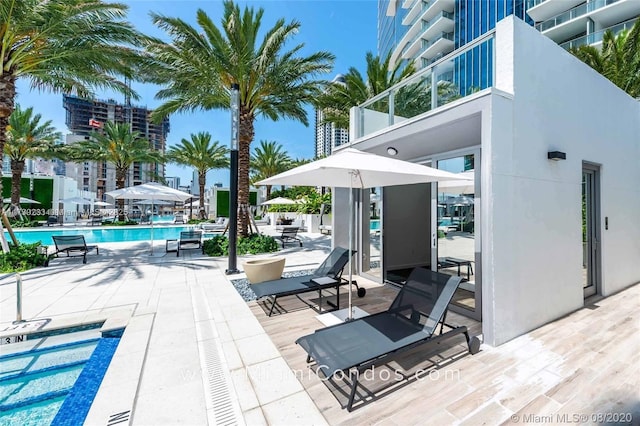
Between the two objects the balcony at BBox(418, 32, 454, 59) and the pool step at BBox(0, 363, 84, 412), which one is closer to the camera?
the pool step at BBox(0, 363, 84, 412)

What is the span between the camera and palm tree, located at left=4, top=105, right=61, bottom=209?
20.8 metres

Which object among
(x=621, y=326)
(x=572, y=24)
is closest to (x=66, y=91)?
(x=621, y=326)

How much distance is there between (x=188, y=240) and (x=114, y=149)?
2087cm

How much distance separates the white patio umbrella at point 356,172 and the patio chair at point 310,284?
2.82ft

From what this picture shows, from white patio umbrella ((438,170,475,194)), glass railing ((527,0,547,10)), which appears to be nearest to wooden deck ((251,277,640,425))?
white patio umbrella ((438,170,475,194))

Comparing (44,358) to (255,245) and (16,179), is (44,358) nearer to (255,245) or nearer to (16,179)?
(255,245)

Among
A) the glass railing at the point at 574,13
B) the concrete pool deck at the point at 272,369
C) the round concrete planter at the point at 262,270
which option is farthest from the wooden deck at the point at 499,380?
the glass railing at the point at 574,13

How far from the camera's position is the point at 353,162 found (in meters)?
3.91

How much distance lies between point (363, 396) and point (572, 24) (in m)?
36.2

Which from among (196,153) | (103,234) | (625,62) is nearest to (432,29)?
(625,62)

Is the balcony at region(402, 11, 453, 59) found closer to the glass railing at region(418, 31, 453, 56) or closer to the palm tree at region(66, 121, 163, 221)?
the glass railing at region(418, 31, 453, 56)

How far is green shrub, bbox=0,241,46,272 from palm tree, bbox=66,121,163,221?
1917 cm

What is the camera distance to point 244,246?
38.7 feet

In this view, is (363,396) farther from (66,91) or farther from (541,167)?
(66,91)
